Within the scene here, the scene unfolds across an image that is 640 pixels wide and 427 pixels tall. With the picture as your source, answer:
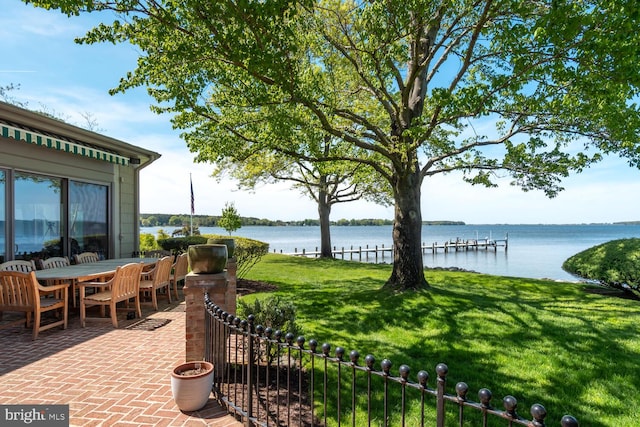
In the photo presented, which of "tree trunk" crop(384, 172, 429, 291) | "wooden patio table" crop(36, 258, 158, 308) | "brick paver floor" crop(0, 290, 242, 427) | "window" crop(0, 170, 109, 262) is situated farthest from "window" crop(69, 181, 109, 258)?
"tree trunk" crop(384, 172, 429, 291)

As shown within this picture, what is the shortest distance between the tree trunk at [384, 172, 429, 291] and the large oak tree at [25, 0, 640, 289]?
0.03 metres

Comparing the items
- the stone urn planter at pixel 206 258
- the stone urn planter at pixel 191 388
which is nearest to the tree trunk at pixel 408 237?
the stone urn planter at pixel 206 258

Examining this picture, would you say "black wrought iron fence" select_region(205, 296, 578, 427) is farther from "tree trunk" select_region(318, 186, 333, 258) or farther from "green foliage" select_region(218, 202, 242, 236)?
"tree trunk" select_region(318, 186, 333, 258)

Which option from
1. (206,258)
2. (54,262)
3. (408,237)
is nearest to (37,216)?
(54,262)

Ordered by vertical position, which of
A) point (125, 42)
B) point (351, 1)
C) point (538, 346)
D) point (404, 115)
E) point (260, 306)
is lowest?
point (538, 346)

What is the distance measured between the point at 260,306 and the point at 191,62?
440cm

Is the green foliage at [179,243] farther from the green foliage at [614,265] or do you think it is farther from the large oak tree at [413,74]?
the green foliage at [614,265]

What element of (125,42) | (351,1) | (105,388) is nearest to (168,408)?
(105,388)

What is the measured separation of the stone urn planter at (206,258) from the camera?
380 cm

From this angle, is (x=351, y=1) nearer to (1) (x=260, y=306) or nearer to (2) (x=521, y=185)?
(2) (x=521, y=185)

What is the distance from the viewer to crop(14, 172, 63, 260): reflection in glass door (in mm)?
7480

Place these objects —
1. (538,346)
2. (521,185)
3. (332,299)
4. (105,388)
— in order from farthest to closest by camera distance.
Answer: (521,185) → (332,299) → (538,346) → (105,388)

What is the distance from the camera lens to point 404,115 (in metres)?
8.93

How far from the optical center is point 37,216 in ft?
26.1
